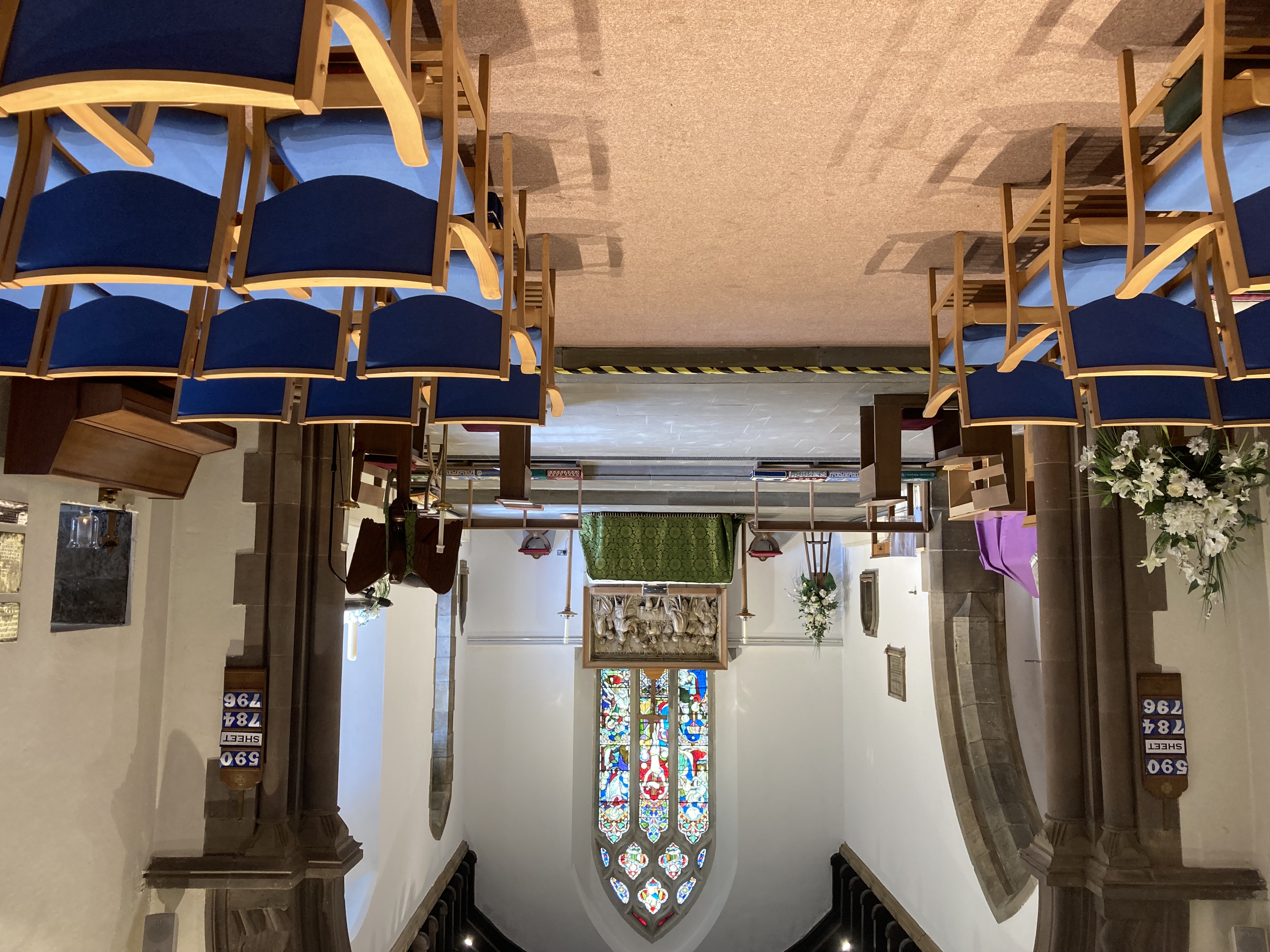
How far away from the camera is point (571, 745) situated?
11383mm

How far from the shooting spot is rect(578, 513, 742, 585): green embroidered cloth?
35.6 ft

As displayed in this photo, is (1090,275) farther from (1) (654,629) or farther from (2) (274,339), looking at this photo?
(1) (654,629)

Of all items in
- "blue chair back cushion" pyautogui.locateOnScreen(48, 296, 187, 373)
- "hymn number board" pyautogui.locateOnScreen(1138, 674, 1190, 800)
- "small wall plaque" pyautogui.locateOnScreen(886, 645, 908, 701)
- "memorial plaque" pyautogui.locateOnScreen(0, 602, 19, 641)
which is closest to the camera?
"blue chair back cushion" pyautogui.locateOnScreen(48, 296, 187, 373)

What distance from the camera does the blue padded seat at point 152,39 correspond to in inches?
41.3

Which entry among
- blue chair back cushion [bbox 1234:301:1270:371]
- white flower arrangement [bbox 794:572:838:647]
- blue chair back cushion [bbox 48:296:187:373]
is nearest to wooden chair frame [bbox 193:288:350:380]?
blue chair back cushion [bbox 48:296:187:373]

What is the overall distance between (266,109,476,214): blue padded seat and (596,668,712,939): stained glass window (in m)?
10.1

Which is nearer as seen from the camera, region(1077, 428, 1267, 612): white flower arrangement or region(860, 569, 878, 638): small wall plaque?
region(1077, 428, 1267, 612): white flower arrangement

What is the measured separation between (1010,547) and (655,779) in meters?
7.17

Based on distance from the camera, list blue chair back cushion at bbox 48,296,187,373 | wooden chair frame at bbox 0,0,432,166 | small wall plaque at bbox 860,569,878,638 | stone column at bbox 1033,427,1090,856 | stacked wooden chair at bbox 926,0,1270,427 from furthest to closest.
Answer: small wall plaque at bbox 860,569,878,638, stone column at bbox 1033,427,1090,856, blue chair back cushion at bbox 48,296,187,373, stacked wooden chair at bbox 926,0,1270,427, wooden chair frame at bbox 0,0,432,166

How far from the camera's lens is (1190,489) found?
10.6ft

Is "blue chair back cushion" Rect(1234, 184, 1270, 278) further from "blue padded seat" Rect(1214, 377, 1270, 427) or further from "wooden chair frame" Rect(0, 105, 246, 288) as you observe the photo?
"wooden chair frame" Rect(0, 105, 246, 288)

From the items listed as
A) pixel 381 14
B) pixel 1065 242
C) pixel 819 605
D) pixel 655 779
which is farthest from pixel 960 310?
pixel 655 779

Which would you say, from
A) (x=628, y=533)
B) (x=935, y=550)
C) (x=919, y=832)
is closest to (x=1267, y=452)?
(x=935, y=550)

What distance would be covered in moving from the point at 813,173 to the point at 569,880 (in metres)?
10.6
